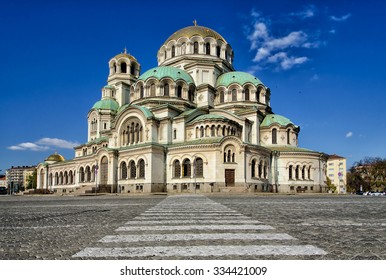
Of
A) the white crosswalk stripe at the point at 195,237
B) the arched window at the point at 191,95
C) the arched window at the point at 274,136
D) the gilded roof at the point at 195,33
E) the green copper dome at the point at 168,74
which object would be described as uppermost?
the gilded roof at the point at 195,33

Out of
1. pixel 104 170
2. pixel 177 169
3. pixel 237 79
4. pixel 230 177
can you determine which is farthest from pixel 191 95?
pixel 104 170

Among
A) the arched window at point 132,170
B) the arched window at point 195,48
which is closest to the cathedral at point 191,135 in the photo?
the arched window at point 132,170

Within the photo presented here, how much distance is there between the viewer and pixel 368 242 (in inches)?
261

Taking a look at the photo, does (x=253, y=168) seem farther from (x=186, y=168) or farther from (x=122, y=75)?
(x=122, y=75)

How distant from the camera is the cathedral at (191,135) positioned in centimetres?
4534

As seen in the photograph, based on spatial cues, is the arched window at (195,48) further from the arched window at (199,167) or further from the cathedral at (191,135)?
the arched window at (199,167)

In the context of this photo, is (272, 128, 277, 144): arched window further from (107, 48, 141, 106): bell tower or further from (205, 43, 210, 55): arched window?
(107, 48, 141, 106): bell tower

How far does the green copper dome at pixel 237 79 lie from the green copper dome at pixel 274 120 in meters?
5.93

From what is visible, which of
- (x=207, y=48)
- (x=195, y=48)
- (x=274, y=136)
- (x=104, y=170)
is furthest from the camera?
(x=207, y=48)

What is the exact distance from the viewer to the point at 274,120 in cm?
5644

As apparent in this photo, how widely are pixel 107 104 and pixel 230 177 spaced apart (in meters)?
31.0

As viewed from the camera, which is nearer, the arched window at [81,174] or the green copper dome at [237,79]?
the green copper dome at [237,79]
